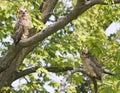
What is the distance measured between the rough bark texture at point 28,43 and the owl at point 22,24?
0.41 ft

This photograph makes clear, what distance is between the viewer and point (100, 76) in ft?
26.2

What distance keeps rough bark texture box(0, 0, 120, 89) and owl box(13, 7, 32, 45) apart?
13 cm

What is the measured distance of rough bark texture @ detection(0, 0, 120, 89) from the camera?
643 centimetres

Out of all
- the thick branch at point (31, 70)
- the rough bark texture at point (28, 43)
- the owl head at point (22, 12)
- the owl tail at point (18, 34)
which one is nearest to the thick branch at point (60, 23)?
the rough bark texture at point (28, 43)

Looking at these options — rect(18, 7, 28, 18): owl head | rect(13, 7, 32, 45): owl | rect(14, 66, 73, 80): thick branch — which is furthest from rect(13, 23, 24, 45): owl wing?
rect(14, 66, 73, 80): thick branch

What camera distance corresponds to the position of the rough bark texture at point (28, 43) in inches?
253

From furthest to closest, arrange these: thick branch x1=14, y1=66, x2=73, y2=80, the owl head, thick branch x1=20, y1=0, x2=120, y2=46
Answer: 1. thick branch x1=14, y1=66, x2=73, y2=80
2. the owl head
3. thick branch x1=20, y1=0, x2=120, y2=46

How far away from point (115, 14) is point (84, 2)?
420 centimetres

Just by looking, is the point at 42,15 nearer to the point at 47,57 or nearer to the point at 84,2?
the point at 47,57

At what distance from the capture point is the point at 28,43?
22.4 ft

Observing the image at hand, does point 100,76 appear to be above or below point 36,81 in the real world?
below

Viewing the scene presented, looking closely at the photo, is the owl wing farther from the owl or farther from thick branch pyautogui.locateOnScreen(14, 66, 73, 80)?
thick branch pyautogui.locateOnScreen(14, 66, 73, 80)

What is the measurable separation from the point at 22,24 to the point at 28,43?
0.45 metres

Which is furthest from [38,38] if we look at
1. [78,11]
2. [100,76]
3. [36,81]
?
[36,81]
